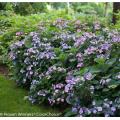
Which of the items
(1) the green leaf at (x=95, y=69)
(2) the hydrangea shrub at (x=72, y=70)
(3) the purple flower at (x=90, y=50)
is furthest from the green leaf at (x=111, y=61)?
(3) the purple flower at (x=90, y=50)

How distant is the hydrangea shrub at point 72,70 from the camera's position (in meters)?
4.28

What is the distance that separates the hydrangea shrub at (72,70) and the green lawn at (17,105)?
0.38 ft

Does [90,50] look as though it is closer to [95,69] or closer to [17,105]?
[95,69]

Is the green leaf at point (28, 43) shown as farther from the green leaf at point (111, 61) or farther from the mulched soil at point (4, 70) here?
the green leaf at point (111, 61)

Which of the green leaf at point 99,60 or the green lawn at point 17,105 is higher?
the green leaf at point 99,60

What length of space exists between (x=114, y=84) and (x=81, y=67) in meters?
0.80

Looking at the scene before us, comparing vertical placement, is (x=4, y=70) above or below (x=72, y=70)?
below

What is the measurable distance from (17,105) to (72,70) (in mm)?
926

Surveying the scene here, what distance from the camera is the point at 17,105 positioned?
516 cm

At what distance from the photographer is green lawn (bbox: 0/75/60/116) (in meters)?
4.91

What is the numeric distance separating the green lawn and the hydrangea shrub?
0.12 m

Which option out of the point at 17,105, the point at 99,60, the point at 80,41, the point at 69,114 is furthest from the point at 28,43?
the point at 69,114

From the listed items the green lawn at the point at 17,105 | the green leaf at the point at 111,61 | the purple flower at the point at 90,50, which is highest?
the purple flower at the point at 90,50

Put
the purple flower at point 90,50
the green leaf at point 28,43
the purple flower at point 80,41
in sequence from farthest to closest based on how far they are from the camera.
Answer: the green leaf at point 28,43 < the purple flower at point 80,41 < the purple flower at point 90,50
